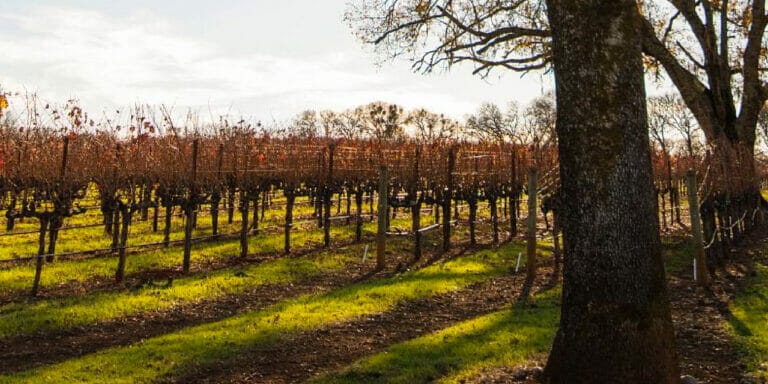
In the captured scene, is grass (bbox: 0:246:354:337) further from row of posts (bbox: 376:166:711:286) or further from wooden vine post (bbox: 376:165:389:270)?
row of posts (bbox: 376:166:711:286)

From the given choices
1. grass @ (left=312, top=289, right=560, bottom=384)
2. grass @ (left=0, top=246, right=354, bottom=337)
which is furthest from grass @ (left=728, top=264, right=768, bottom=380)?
grass @ (left=0, top=246, right=354, bottom=337)

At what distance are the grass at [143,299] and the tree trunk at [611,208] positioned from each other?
6003 millimetres

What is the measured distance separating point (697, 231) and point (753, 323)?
2235mm

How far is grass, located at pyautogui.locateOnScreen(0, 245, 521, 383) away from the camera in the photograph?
218 inches

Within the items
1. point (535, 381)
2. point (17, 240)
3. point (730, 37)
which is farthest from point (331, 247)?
point (730, 37)

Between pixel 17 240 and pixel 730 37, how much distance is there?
18.6 metres

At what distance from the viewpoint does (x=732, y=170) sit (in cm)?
1346

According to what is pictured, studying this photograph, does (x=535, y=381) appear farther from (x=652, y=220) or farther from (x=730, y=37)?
(x=730, y=37)

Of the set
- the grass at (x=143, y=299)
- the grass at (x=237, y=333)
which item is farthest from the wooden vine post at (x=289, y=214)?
the grass at (x=237, y=333)

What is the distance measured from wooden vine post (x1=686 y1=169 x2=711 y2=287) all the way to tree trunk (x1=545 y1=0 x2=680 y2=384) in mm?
5954

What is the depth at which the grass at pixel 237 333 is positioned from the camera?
5.53 meters

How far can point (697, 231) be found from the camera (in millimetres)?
9484

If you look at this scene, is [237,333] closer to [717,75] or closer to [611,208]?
[611,208]

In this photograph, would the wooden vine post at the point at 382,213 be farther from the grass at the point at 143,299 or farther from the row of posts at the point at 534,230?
the grass at the point at 143,299
